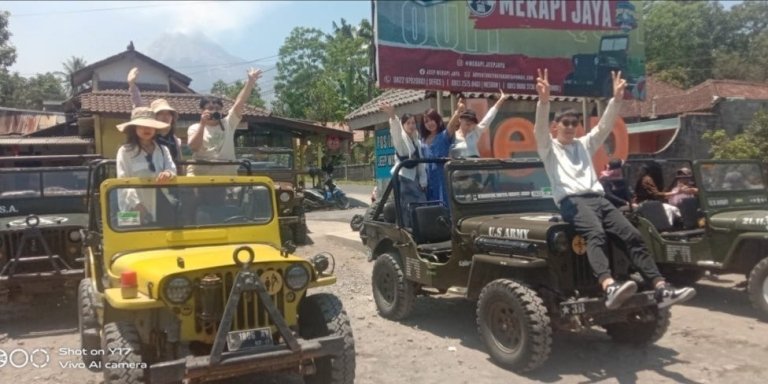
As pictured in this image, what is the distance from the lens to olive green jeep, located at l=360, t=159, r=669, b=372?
4832 mm

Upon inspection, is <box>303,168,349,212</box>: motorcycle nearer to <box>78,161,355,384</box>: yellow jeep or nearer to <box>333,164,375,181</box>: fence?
<box>333,164,375,181</box>: fence

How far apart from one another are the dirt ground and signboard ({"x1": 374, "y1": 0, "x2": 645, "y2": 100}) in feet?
15.2

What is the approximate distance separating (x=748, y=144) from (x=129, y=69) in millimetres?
26747

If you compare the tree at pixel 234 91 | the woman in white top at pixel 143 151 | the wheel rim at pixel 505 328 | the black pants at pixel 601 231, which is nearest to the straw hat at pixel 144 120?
the woman in white top at pixel 143 151

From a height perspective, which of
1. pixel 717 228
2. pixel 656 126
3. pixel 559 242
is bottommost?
pixel 717 228

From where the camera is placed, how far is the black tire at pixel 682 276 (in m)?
7.73

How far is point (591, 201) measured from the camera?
502 cm

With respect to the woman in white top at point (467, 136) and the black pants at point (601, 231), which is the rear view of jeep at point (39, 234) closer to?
the woman in white top at point (467, 136)

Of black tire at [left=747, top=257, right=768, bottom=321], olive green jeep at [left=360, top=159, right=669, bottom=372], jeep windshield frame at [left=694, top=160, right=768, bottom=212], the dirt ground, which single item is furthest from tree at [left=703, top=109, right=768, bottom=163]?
olive green jeep at [left=360, top=159, right=669, bottom=372]

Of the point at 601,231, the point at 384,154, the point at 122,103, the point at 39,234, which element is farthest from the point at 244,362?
the point at 122,103

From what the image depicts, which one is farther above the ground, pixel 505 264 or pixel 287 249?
pixel 287 249

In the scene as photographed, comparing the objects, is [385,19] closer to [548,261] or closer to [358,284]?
[358,284]

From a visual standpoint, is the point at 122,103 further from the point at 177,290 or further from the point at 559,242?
the point at 559,242

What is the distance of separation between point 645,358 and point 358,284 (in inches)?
162
